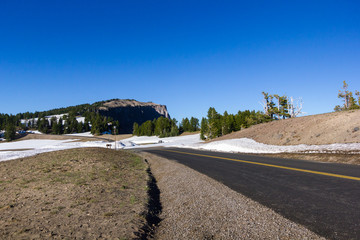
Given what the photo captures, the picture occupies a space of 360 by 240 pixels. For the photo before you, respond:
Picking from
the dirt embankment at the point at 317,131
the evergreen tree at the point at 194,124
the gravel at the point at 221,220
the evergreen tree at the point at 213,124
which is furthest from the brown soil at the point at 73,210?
the evergreen tree at the point at 194,124

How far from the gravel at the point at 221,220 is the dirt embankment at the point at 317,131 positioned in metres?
19.6

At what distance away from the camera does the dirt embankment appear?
21.2 m

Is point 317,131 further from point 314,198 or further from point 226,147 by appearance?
point 314,198

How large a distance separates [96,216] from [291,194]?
5.00m

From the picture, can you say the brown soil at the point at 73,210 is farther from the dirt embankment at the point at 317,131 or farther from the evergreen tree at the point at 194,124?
the evergreen tree at the point at 194,124

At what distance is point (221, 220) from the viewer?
4266 millimetres

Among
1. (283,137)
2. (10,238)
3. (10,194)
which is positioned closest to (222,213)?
(10,238)

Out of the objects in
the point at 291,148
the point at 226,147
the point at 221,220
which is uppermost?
the point at 221,220

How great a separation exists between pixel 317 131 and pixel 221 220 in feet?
83.1

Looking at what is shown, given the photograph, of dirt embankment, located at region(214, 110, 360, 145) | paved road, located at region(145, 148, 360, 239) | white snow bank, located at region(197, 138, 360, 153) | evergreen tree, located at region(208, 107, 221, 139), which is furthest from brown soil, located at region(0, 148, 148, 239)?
evergreen tree, located at region(208, 107, 221, 139)

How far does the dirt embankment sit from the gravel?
1962 cm

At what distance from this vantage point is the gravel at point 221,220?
11.8ft

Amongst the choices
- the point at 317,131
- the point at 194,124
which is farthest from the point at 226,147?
the point at 194,124

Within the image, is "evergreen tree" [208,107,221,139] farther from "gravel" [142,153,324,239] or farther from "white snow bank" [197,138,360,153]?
"gravel" [142,153,324,239]
